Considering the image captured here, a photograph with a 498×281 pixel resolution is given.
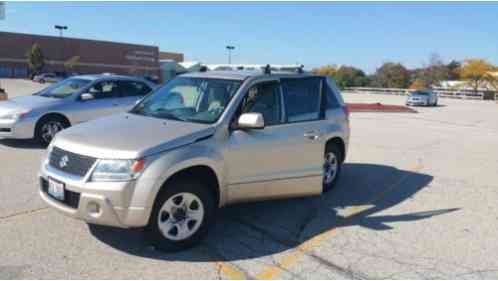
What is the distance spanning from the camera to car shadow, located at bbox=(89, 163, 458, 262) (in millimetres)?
4254

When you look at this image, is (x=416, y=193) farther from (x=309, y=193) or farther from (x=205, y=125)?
(x=205, y=125)

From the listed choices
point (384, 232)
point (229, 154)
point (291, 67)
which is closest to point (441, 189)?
point (384, 232)

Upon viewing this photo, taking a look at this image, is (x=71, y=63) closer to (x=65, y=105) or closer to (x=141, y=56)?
(x=141, y=56)

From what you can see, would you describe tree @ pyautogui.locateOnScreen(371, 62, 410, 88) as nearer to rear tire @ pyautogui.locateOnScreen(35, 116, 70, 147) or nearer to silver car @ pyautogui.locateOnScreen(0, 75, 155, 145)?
silver car @ pyautogui.locateOnScreen(0, 75, 155, 145)

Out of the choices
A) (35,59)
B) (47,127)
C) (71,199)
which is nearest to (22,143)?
(47,127)

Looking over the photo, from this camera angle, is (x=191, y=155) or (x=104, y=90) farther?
(x=104, y=90)

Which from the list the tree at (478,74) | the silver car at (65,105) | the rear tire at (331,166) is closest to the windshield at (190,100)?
the rear tire at (331,166)

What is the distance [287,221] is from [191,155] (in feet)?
5.66

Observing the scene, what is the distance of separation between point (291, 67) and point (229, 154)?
2291mm

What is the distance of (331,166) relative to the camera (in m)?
6.62

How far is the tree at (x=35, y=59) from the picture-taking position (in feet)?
230

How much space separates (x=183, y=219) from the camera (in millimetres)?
4211

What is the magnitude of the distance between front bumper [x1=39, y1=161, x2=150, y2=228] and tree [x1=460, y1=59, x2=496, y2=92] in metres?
73.6

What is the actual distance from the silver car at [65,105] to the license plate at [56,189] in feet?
17.2
